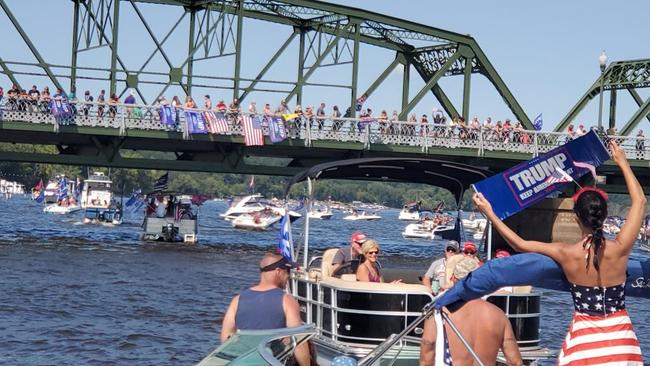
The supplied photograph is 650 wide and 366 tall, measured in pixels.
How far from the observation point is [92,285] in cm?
2992

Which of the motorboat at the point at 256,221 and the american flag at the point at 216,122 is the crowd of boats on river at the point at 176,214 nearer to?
the motorboat at the point at 256,221

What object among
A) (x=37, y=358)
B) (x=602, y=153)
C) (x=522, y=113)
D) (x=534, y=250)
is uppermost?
(x=522, y=113)

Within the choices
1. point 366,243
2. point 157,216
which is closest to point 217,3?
point 157,216

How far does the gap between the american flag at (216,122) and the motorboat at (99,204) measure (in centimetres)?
2714

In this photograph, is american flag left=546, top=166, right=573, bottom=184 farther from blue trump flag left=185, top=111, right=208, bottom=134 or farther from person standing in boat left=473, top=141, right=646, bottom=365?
blue trump flag left=185, top=111, right=208, bottom=134

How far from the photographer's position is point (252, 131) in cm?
4431

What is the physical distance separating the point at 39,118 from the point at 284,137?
8678mm

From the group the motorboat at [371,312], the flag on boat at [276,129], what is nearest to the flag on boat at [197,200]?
the flag on boat at [276,129]

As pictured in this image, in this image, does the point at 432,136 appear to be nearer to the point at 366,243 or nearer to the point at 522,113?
the point at 522,113

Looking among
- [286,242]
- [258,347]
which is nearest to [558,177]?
[286,242]

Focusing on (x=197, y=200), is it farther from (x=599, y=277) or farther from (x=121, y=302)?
(x=599, y=277)

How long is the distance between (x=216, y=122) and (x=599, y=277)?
37.7 m

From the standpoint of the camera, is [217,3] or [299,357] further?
[217,3]

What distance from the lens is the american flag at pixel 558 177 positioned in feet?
40.8
